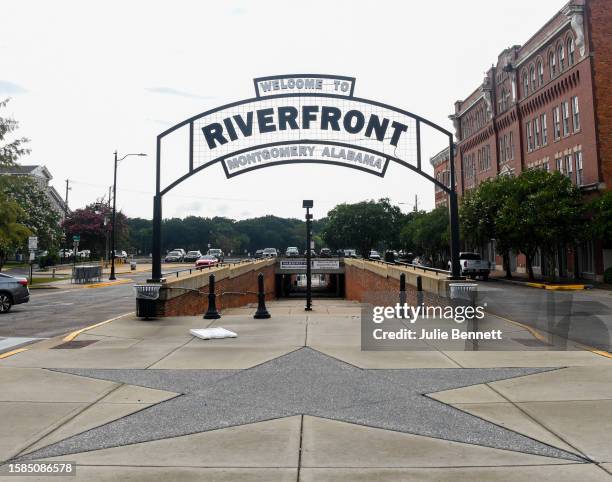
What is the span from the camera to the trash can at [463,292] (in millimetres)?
14305

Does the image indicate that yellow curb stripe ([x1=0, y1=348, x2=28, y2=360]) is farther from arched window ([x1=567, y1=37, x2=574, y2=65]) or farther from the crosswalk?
arched window ([x1=567, y1=37, x2=574, y2=65])

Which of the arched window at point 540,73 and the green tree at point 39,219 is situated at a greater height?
the arched window at point 540,73

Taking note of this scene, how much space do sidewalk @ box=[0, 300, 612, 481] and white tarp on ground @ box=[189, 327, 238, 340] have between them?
0.95m

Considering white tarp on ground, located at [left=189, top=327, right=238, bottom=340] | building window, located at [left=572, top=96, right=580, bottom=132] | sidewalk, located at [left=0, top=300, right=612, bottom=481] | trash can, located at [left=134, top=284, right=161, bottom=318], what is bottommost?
sidewalk, located at [left=0, top=300, right=612, bottom=481]

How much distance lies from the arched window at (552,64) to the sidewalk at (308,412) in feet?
122

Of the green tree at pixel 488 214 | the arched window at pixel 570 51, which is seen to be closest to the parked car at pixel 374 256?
the green tree at pixel 488 214

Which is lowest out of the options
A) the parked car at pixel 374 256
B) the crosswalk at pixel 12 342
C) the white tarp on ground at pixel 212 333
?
the crosswalk at pixel 12 342

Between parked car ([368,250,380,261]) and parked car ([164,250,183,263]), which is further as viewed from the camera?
parked car ([164,250,183,263])

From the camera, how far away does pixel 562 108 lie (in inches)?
1570

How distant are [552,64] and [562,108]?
3.93m

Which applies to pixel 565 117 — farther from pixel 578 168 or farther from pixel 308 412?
pixel 308 412

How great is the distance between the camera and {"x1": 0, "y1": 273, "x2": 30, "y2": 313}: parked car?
18734 millimetres

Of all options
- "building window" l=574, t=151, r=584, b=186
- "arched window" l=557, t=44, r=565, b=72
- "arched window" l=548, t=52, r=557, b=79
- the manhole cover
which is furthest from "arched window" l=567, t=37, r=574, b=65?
the manhole cover

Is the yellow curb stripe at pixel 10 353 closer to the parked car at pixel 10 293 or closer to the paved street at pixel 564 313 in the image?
the parked car at pixel 10 293
